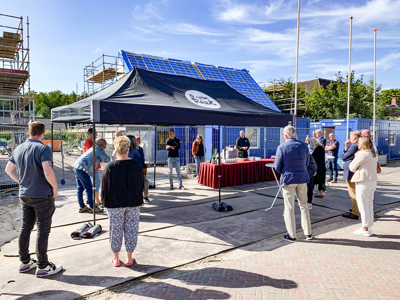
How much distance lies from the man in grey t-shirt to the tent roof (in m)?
1.10

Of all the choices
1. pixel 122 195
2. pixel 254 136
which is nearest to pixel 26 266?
pixel 122 195

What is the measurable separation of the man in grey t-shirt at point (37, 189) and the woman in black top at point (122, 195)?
0.67m

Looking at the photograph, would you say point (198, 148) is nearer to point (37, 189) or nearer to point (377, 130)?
point (37, 189)

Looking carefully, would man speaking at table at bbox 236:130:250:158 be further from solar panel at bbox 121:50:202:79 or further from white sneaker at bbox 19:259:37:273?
white sneaker at bbox 19:259:37:273

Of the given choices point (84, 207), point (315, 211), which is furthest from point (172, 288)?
point (315, 211)

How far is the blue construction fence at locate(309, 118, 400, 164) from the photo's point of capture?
55.8ft

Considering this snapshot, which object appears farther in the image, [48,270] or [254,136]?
[254,136]

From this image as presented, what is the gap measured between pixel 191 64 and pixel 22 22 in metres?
9.40

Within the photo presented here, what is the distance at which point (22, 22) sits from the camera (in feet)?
49.0

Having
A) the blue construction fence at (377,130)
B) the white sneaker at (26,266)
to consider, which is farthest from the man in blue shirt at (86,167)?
the blue construction fence at (377,130)

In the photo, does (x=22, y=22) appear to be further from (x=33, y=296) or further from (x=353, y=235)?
(x=353, y=235)

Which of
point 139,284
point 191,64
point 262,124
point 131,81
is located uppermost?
point 191,64

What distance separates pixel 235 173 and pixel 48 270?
6.98 m

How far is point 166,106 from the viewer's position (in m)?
5.36
